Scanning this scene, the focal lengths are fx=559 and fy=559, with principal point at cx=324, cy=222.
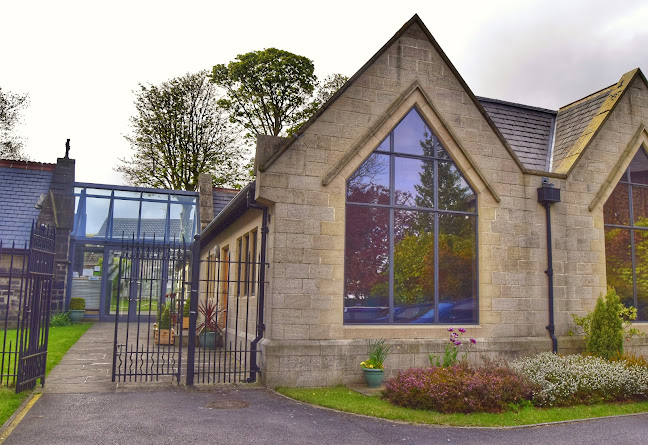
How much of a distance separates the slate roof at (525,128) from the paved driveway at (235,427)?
21.4ft

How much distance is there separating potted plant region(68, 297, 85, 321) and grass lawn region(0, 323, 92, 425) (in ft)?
2.15

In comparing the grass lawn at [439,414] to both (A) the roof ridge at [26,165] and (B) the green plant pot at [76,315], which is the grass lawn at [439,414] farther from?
(A) the roof ridge at [26,165]

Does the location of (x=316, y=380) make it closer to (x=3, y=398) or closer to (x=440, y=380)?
(x=440, y=380)

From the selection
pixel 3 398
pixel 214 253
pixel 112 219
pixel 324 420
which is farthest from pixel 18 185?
pixel 324 420

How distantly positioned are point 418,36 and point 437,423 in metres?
7.46

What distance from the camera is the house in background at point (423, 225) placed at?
9836mm

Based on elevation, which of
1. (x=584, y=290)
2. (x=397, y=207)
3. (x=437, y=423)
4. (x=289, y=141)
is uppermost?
(x=289, y=141)

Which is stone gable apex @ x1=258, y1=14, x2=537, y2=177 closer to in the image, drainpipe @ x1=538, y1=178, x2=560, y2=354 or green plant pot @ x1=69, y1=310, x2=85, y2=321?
drainpipe @ x1=538, y1=178, x2=560, y2=354

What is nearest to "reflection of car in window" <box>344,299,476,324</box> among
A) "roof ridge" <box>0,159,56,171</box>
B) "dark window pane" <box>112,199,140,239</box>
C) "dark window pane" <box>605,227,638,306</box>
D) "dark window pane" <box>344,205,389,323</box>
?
"dark window pane" <box>344,205,389,323</box>

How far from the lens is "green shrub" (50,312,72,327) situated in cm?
2011

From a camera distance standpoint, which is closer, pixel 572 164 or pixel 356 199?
pixel 356 199

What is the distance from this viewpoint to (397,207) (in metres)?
10.8

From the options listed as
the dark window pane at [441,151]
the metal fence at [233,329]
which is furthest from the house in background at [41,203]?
the dark window pane at [441,151]

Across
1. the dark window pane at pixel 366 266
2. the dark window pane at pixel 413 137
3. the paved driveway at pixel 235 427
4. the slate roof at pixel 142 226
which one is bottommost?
the paved driveway at pixel 235 427
